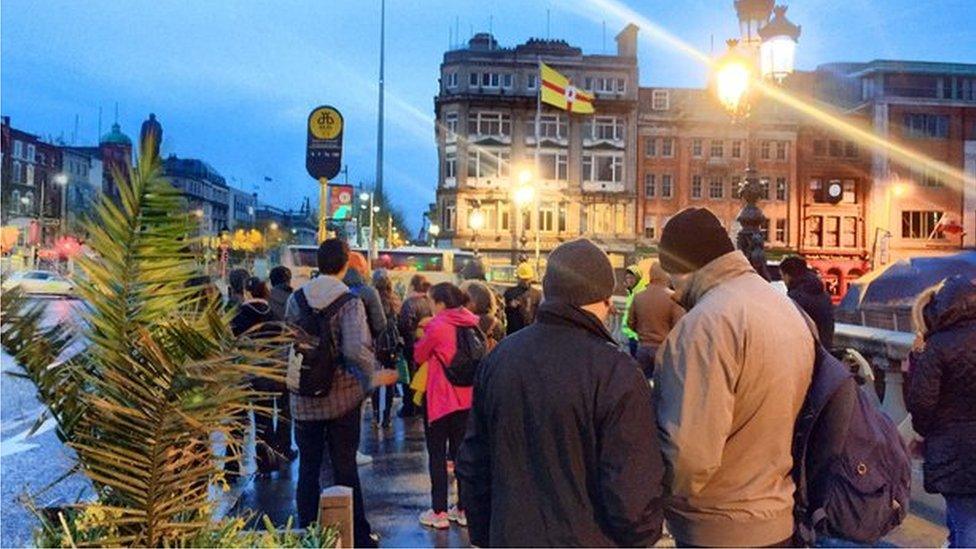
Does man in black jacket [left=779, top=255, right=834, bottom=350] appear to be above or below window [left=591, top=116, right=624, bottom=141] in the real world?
below

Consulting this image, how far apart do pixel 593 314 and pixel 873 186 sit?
2436 inches

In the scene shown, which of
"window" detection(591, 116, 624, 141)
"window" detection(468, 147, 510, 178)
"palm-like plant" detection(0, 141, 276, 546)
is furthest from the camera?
"window" detection(591, 116, 624, 141)

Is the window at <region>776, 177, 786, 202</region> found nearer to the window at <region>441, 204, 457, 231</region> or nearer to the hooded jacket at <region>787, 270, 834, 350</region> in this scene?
the window at <region>441, 204, 457, 231</region>

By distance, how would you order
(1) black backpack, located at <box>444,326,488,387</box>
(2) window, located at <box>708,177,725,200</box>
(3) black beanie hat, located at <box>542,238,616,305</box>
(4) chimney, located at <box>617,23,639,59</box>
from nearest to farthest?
(3) black beanie hat, located at <box>542,238,616,305</box> → (1) black backpack, located at <box>444,326,488,387</box> → (2) window, located at <box>708,177,725,200</box> → (4) chimney, located at <box>617,23,639,59</box>

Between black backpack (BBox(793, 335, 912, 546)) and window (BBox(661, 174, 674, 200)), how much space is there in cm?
5779

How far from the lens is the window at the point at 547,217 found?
59.1 metres

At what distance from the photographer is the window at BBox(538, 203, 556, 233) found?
59.1 metres

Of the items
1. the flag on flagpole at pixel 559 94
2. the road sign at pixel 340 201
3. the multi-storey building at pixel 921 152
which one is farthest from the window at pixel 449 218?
the multi-storey building at pixel 921 152

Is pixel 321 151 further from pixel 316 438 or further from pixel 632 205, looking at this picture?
pixel 632 205

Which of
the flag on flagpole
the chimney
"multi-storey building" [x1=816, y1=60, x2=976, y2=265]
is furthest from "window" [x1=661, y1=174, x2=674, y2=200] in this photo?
the flag on flagpole

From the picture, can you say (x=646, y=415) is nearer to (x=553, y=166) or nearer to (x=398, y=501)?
(x=398, y=501)

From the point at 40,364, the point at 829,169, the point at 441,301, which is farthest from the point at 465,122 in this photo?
the point at 40,364

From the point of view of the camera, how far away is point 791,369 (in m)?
3.05

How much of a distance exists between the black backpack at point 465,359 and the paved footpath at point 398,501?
1117 mm
